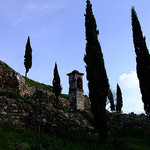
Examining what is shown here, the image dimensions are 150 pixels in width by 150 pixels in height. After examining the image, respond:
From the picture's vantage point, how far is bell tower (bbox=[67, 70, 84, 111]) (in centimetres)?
1773

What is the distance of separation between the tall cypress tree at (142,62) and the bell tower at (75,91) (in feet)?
21.4

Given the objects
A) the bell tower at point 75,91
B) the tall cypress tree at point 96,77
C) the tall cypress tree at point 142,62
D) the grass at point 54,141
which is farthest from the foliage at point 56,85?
the grass at point 54,141

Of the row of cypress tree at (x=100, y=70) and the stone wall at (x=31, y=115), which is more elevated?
the row of cypress tree at (x=100, y=70)

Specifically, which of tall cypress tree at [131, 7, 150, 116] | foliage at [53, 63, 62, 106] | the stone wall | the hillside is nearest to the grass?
the hillside

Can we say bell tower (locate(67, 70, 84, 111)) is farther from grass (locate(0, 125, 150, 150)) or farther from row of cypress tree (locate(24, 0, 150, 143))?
grass (locate(0, 125, 150, 150))

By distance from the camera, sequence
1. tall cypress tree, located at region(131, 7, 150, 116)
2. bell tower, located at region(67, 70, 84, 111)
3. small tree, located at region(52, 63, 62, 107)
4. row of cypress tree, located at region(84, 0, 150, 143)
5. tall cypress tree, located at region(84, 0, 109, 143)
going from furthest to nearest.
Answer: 1. small tree, located at region(52, 63, 62, 107)
2. bell tower, located at region(67, 70, 84, 111)
3. tall cypress tree, located at region(131, 7, 150, 116)
4. row of cypress tree, located at region(84, 0, 150, 143)
5. tall cypress tree, located at region(84, 0, 109, 143)

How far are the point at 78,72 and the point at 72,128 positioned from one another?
28.5ft

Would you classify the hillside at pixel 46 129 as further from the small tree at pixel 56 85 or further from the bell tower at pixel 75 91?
the small tree at pixel 56 85

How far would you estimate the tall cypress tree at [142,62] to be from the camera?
17.1 m

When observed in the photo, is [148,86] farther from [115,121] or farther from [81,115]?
[81,115]

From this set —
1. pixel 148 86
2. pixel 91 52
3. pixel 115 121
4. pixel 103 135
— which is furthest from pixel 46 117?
pixel 148 86

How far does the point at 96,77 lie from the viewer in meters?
12.2

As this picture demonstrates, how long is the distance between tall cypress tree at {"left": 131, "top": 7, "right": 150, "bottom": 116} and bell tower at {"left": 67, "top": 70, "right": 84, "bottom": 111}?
653cm

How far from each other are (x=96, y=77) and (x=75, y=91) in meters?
6.34
